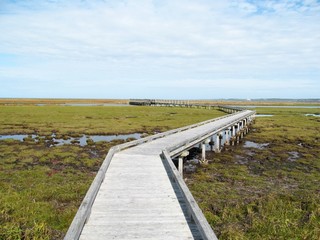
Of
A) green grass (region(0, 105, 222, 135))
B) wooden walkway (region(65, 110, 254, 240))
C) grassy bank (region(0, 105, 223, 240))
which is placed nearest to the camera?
wooden walkway (region(65, 110, 254, 240))

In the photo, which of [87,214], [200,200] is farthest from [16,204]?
[200,200]

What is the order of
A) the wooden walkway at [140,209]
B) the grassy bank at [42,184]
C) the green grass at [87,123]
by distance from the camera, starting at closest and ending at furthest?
the wooden walkway at [140,209]
the grassy bank at [42,184]
the green grass at [87,123]

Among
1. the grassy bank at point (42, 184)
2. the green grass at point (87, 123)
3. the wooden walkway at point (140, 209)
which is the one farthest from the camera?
the green grass at point (87, 123)

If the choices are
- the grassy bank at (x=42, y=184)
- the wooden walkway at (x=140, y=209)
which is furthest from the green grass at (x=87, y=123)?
the wooden walkway at (x=140, y=209)

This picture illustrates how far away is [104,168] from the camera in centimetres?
832

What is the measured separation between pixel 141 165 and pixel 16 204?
13.1 feet

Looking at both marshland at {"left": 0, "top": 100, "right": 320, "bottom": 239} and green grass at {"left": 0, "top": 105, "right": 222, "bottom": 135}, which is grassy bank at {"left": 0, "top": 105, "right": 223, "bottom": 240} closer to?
marshland at {"left": 0, "top": 100, "right": 320, "bottom": 239}

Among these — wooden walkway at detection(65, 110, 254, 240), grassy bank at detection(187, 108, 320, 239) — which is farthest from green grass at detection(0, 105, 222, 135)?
wooden walkway at detection(65, 110, 254, 240)

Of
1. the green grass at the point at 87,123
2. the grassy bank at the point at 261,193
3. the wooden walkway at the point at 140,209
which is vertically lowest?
the grassy bank at the point at 261,193

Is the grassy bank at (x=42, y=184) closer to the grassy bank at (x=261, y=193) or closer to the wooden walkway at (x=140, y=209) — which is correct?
the wooden walkway at (x=140, y=209)

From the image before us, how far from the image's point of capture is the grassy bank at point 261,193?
301 inches

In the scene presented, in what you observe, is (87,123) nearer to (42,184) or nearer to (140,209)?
(42,184)

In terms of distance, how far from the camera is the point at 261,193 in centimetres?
1102

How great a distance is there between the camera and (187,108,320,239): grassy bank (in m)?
7.63
